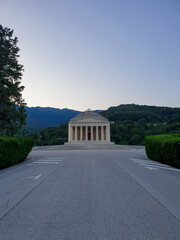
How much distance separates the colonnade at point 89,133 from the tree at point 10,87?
4419cm

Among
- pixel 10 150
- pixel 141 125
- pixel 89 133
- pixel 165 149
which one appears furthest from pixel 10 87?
pixel 141 125

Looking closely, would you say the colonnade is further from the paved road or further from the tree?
the paved road

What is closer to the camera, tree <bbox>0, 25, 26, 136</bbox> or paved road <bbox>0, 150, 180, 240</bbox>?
paved road <bbox>0, 150, 180, 240</bbox>

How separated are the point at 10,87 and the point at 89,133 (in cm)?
5262

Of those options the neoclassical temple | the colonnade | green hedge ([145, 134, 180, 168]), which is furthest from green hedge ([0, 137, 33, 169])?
the colonnade

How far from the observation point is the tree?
57.4ft

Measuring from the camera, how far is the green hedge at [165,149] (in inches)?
416

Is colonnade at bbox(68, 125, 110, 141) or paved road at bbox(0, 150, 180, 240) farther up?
colonnade at bbox(68, 125, 110, 141)

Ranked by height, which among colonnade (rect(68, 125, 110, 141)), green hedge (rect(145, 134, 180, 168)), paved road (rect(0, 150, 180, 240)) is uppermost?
colonnade (rect(68, 125, 110, 141))

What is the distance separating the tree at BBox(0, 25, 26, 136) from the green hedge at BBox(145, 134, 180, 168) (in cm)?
1365

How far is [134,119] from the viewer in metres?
101

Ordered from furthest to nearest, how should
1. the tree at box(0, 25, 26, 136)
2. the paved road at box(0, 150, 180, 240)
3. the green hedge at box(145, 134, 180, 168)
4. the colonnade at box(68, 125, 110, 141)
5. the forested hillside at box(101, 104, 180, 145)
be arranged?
the forested hillside at box(101, 104, 180, 145), the colonnade at box(68, 125, 110, 141), the tree at box(0, 25, 26, 136), the green hedge at box(145, 134, 180, 168), the paved road at box(0, 150, 180, 240)

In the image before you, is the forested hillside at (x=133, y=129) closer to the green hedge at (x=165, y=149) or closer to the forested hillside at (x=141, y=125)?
the forested hillside at (x=141, y=125)

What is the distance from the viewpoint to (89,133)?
69.1 metres
